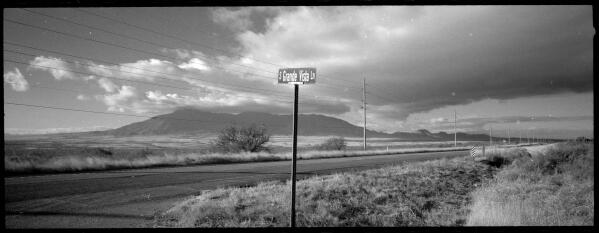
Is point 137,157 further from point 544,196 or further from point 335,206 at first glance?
point 544,196

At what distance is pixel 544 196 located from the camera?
8516 mm

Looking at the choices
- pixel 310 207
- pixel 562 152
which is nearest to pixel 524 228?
pixel 310 207

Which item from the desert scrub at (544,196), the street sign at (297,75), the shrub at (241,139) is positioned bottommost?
the desert scrub at (544,196)

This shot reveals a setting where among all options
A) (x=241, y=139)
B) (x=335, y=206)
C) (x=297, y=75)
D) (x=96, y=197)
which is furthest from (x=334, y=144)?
(x=297, y=75)

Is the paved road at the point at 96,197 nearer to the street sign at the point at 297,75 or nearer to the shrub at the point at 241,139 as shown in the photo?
the street sign at the point at 297,75

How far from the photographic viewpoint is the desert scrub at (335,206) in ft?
18.4

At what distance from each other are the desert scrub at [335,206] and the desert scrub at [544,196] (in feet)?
1.99

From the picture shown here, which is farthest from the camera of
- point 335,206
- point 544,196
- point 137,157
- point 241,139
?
point 241,139

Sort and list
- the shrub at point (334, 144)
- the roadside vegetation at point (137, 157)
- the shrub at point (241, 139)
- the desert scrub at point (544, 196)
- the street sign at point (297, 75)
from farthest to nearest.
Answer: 1. the shrub at point (334, 144)
2. the shrub at point (241, 139)
3. the roadside vegetation at point (137, 157)
4. the desert scrub at point (544, 196)
5. the street sign at point (297, 75)

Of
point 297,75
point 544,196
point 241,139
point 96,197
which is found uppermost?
point 297,75

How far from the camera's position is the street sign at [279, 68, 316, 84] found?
4070 mm

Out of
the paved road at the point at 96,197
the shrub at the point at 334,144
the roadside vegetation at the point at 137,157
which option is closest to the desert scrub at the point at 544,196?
the paved road at the point at 96,197

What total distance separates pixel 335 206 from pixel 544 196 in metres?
6.60
